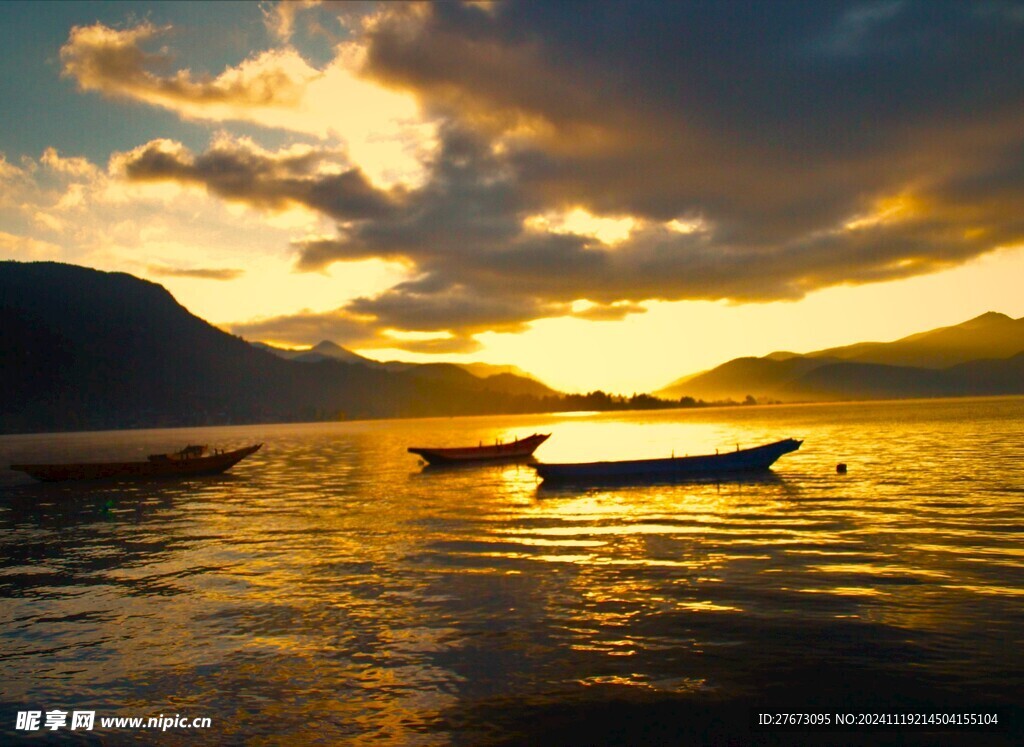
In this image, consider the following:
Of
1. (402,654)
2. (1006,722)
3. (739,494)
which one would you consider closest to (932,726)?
(1006,722)

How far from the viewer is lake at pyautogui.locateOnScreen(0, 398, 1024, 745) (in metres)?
12.6

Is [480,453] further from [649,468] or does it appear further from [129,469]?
[129,469]

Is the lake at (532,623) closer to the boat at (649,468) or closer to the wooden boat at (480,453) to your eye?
the boat at (649,468)

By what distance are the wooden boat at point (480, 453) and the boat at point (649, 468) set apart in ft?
85.8

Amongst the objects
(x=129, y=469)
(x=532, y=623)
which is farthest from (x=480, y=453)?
(x=532, y=623)

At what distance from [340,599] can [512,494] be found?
94.6 feet

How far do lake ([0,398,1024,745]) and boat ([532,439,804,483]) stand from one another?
1471 centimetres

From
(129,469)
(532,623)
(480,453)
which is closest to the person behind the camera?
(532,623)

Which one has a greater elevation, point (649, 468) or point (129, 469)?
point (649, 468)

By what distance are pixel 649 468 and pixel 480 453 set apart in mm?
31510

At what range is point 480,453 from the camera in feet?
270

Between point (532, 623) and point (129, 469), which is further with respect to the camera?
point (129, 469)

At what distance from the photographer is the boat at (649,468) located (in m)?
53.7

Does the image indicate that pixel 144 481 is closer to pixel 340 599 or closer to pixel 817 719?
pixel 340 599
